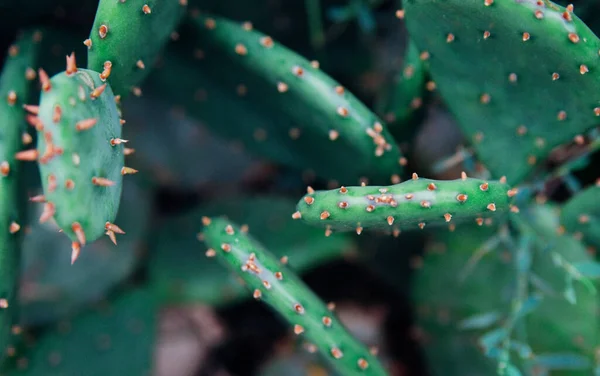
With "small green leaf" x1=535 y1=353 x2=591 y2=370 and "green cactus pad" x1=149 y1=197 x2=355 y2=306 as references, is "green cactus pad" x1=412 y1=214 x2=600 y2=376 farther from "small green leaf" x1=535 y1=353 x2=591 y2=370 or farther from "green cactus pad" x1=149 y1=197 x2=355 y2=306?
"green cactus pad" x1=149 y1=197 x2=355 y2=306

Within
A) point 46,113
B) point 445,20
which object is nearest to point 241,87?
point 445,20

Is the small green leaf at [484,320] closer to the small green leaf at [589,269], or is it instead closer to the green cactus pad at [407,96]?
the small green leaf at [589,269]

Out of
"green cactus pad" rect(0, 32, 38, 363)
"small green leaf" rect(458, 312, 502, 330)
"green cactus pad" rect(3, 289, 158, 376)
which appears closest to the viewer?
"green cactus pad" rect(0, 32, 38, 363)

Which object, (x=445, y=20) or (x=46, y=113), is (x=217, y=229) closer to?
(x=46, y=113)

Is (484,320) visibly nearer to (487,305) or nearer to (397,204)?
(487,305)

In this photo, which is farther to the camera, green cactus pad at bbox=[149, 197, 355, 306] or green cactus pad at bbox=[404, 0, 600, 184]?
green cactus pad at bbox=[149, 197, 355, 306]

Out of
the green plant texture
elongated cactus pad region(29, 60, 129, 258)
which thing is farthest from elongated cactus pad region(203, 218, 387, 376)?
elongated cactus pad region(29, 60, 129, 258)
